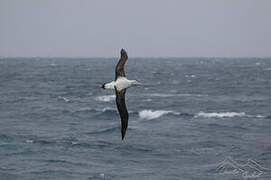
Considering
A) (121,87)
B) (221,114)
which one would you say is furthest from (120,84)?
(221,114)

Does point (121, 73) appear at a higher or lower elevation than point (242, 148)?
higher

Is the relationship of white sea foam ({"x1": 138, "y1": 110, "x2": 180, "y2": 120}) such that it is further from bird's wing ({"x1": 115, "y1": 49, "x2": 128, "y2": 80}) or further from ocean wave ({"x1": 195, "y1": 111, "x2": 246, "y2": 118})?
bird's wing ({"x1": 115, "y1": 49, "x2": 128, "y2": 80})

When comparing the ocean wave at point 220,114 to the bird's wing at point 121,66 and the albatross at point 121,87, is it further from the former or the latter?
the albatross at point 121,87

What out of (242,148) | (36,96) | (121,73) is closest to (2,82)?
(36,96)

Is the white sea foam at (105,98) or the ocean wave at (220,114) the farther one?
the white sea foam at (105,98)

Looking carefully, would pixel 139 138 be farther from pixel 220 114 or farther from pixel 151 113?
pixel 220 114

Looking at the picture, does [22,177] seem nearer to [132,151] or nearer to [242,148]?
[132,151]

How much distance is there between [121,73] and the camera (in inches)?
698

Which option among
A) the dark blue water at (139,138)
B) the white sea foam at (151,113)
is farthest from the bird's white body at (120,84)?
the white sea foam at (151,113)

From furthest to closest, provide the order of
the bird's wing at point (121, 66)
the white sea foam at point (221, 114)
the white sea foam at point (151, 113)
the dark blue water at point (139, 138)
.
→ the white sea foam at point (151, 113) → the white sea foam at point (221, 114) → the dark blue water at point (139, 138) → the bird's wing at point (121, 66)

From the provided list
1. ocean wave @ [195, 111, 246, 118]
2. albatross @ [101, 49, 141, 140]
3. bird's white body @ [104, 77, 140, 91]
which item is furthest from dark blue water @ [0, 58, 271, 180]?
bird's white body @ [104, 77, 140, 91]

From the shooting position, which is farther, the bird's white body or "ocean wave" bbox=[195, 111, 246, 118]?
"ocean wave" bbox=[195, 111, 246, 118]

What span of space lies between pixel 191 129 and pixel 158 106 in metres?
18.9

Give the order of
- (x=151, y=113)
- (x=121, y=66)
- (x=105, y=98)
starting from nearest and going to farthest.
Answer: (x=121, y=66), (x=151, y=113), (x=105, y=98)
